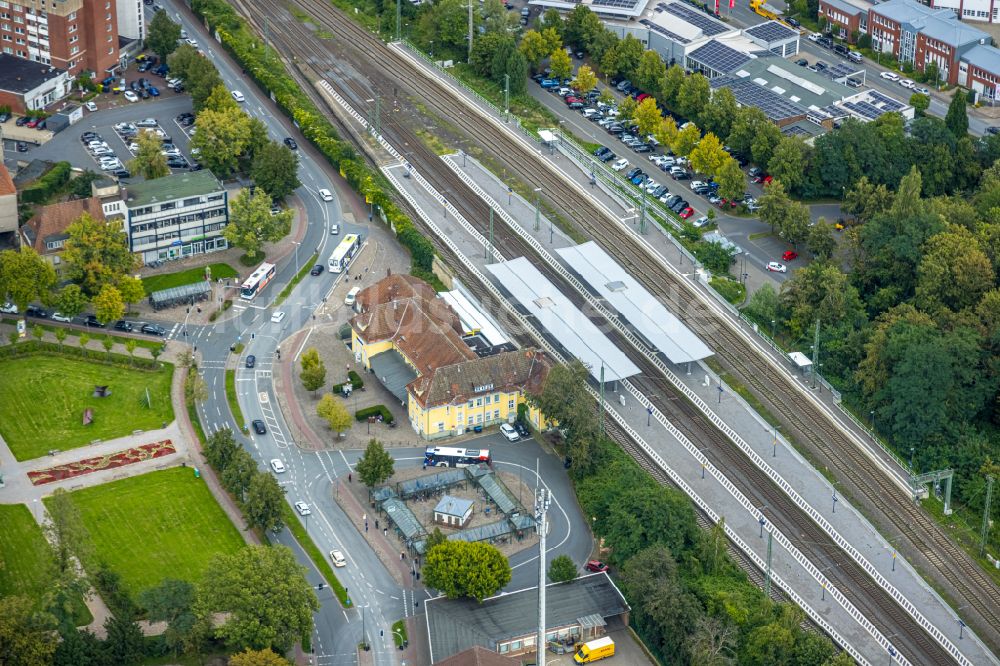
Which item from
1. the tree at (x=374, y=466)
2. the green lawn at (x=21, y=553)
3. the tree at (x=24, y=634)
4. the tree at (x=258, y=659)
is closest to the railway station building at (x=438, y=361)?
the tree at (x=374, y=466)

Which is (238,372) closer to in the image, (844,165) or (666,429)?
(666,429)

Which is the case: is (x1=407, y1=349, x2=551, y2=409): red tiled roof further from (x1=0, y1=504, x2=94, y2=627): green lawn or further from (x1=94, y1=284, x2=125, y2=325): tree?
(x1=0, y1=504, x2=94, y2=627): green lawn

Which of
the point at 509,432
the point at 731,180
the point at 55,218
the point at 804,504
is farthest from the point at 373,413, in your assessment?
the point at 731,180

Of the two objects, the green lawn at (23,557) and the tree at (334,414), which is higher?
the tree at (334,414)

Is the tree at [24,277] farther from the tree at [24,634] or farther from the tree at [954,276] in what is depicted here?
the tree at [954,276]


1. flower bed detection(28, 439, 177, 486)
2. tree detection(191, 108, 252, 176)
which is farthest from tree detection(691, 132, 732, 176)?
flower bed detection(28, 439, 177, 486)

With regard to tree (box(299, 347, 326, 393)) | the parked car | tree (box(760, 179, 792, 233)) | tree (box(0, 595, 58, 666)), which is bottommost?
the parked car
